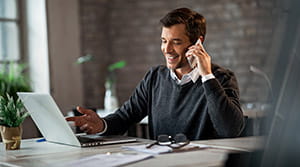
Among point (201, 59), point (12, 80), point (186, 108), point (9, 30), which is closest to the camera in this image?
point (201, 59)

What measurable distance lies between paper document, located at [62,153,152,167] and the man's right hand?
60cm

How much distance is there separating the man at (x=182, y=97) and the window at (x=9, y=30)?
2391 millimetres

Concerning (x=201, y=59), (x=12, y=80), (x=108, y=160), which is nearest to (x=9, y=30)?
(x=12, y=80)

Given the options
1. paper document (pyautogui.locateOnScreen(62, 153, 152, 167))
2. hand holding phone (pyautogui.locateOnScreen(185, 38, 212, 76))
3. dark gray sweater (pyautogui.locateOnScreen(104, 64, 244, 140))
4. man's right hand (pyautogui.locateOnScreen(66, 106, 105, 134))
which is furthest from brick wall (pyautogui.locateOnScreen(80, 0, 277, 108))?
paper document (pyautogui.locateOnScreen(62, 153, 152, 167))

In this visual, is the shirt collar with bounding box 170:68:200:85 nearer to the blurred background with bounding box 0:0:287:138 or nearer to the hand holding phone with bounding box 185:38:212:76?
the hand holding phone with bounding box 185:38:212:76

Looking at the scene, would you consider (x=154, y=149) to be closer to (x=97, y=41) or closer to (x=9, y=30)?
(x=9, y=30)

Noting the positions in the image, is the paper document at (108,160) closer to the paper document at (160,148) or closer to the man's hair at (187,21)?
the paper document at (160,148)

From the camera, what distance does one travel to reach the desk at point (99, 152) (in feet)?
4.84

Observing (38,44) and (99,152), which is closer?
(99,152)

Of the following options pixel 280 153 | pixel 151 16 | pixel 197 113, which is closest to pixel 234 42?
pixel 151 16

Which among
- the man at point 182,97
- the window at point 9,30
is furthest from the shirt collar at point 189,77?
the window at point 9,30

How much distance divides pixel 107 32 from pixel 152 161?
13.5 ft

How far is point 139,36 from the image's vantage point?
541cm

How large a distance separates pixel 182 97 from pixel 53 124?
71 cm
